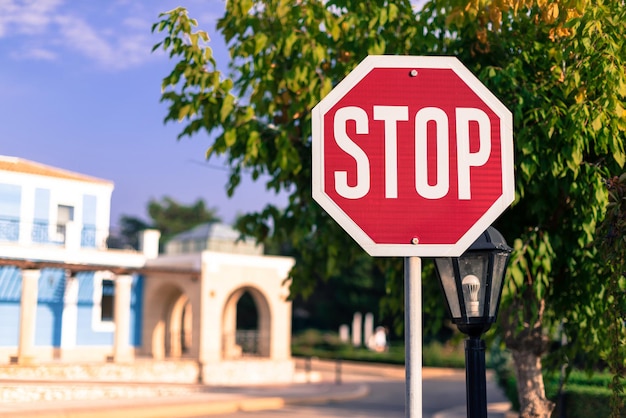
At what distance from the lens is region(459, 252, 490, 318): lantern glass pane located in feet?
11.8

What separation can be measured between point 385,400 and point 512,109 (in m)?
17.5

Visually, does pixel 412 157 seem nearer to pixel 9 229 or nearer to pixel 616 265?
pixel 616 265

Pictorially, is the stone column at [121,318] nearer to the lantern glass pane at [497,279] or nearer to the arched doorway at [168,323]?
the arched doorway at [168,323]

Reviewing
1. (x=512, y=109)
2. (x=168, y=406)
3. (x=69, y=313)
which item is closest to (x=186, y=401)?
(x=168, y=406)

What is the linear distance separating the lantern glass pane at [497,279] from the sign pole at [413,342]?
118cm

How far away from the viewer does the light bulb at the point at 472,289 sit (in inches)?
142

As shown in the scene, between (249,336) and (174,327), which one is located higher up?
(174,327)

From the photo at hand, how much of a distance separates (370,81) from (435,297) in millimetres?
6139

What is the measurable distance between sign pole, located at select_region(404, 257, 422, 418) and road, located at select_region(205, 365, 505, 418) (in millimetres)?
16404

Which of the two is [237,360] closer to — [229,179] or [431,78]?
[229,179]

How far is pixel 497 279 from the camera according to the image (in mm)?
3703

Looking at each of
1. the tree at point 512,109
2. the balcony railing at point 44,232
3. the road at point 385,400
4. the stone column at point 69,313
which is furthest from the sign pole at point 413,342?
the stone column at point 69,313

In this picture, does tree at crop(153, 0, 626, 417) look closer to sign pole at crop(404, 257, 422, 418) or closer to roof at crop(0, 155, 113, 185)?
sign pole at crop(404, 257, 422, 418)

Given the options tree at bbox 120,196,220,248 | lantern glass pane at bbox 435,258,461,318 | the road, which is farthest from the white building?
tree at bbox 120,196,220,248
